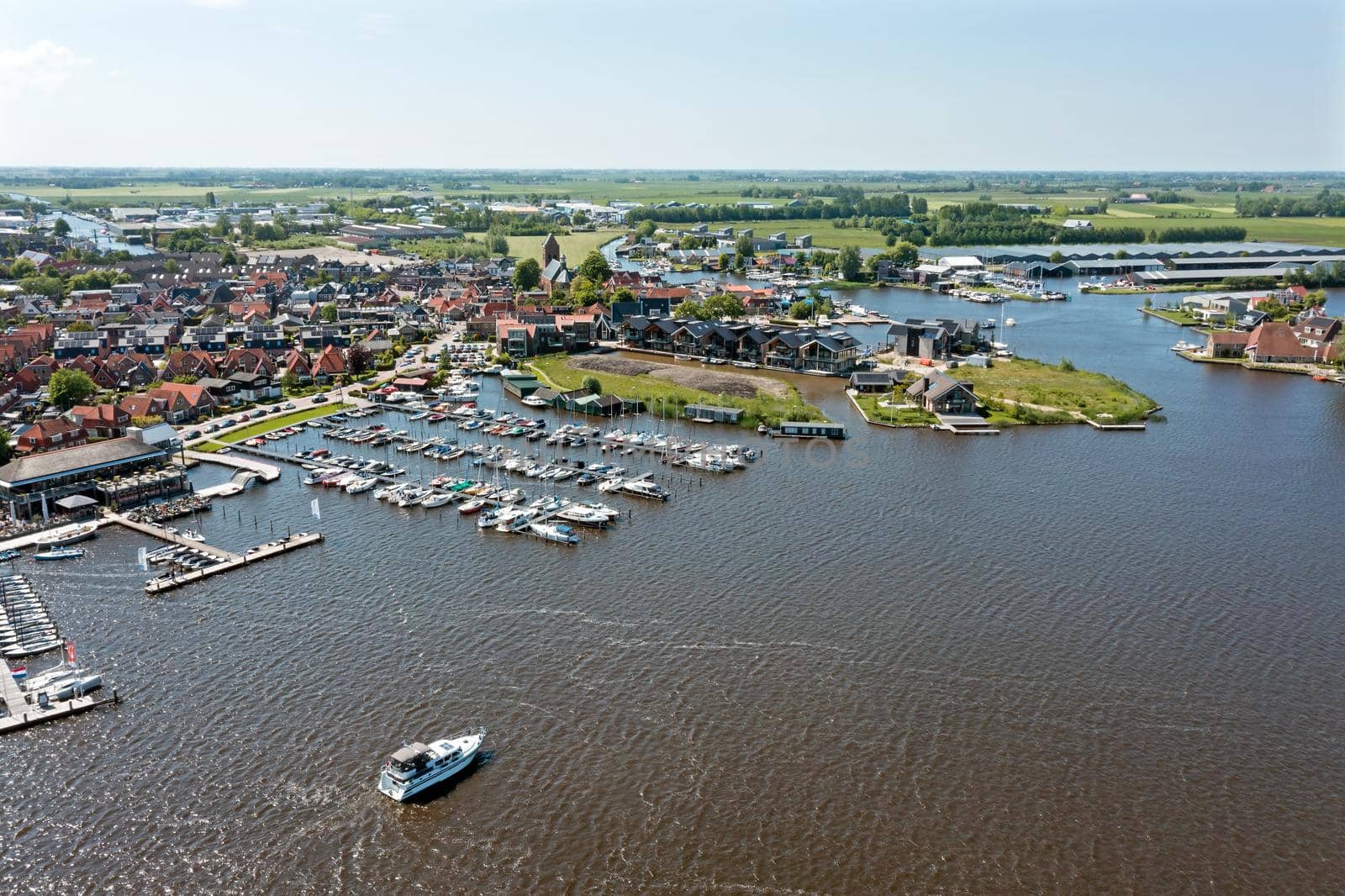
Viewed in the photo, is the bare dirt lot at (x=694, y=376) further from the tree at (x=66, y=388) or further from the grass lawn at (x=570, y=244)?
the grass lawn at (x=570, y=244)

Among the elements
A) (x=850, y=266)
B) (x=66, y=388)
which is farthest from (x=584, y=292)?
(x=66, y=388)

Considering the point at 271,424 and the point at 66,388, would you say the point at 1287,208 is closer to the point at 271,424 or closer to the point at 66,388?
the point at 271,424

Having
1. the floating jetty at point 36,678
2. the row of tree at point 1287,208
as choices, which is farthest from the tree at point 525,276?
the row of tree at point 1287,208

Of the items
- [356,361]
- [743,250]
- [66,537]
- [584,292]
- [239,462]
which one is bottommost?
[66,537]

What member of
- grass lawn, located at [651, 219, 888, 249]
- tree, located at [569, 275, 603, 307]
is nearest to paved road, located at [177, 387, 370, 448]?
tree, located at [569, 275, 603, 307]

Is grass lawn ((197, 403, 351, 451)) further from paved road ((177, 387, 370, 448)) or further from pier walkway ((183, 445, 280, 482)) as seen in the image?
pier walkway ((183, 445, 280, 482))

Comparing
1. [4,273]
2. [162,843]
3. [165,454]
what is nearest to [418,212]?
[4,273]
